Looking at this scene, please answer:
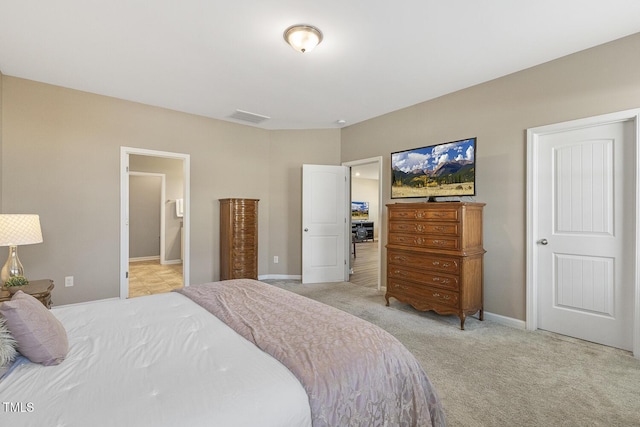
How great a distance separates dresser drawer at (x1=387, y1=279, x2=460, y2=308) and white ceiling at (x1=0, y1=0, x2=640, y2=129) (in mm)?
2350

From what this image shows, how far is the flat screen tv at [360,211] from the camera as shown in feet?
39.2

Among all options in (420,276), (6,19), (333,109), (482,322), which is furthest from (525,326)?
(6,19)

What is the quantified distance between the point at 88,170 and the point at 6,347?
3.29 meters

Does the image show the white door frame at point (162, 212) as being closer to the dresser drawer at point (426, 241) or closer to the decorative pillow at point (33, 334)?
the dresser drawer at point (426, 241)

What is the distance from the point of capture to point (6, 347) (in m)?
1.18

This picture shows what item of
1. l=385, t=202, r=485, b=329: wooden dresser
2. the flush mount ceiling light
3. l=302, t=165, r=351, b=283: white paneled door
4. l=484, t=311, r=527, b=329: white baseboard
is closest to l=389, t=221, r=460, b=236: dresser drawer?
l=385, t=202, r=485, b=329: wooden dresser

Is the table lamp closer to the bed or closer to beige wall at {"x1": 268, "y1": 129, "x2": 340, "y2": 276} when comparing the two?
the bed

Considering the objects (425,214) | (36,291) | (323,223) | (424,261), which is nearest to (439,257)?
(424,261)

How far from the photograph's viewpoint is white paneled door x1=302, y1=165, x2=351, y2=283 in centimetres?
520

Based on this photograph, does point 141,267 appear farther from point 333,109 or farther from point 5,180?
point 333,109

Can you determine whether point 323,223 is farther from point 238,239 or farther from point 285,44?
point 285,44

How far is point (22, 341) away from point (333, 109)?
4.05m

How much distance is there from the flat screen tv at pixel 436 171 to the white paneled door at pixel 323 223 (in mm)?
1182

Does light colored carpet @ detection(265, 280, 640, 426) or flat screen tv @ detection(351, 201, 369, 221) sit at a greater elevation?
flat screen tv @ detection(351, 201, 369, 221)
